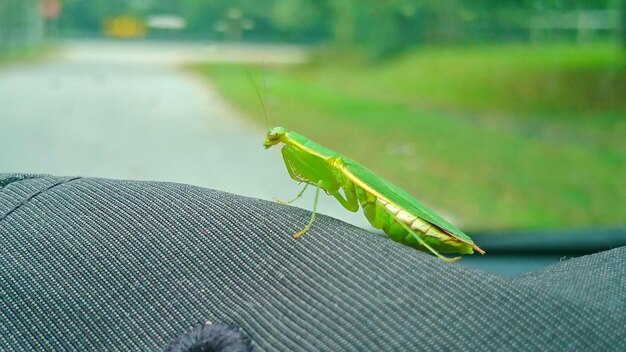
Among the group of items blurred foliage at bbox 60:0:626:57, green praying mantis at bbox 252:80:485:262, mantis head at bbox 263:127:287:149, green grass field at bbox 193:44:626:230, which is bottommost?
green grass field at bbox 193:44:626:230

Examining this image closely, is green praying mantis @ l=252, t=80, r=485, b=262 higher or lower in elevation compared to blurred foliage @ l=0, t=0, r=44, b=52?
higher

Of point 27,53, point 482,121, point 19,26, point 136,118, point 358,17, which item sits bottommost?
point 482,121

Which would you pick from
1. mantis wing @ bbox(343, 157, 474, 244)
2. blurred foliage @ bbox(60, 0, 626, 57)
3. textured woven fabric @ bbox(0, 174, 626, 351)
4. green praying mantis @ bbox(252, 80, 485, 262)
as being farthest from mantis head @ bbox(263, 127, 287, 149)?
blurred foliage @ bbox(60, 0, 626, 57)

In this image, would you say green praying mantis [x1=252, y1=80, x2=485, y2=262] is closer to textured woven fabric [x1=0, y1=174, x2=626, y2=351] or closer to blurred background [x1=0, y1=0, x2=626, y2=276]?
textured woven fabric [x1=0, y1=174, x2=626, y2=351]

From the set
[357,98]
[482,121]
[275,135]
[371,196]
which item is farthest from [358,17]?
[371,196]

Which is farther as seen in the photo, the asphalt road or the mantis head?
the asphalt road

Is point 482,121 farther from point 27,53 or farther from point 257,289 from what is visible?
point 257,289

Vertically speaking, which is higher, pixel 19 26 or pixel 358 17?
pixel 358 17
